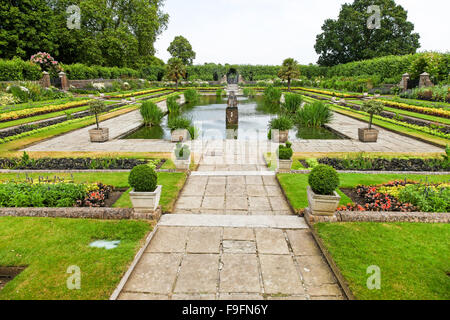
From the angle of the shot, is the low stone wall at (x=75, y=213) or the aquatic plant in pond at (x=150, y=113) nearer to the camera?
the low stone wall at (x=75, y=213)

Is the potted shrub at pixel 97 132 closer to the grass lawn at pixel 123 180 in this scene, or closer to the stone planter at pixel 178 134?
the stone planter at pixel 178 134

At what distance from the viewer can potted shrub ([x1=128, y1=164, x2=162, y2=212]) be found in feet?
15.2

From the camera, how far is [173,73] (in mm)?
41219

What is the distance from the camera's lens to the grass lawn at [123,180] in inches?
220

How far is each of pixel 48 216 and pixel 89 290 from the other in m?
2.43

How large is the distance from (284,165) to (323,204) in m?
2.69

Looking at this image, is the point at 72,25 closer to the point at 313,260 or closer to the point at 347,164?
the point at 347,164

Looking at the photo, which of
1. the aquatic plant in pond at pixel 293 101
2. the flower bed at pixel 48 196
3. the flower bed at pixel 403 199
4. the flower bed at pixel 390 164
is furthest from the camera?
the aquatic plant in pond at pixel 293 101

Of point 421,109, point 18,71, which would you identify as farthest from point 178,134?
point 18,71

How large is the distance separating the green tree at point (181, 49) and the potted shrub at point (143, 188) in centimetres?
6637

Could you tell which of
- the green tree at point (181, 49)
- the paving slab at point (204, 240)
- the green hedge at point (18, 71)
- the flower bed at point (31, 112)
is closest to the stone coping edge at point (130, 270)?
the paving slab at point (204, 240)

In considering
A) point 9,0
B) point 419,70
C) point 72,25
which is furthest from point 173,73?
point 419,70

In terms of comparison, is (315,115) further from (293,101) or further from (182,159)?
(182,159)

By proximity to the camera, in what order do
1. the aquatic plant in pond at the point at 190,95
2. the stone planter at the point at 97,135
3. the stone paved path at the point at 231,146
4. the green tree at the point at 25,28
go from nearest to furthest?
1. the stone paved path at the point at 231,146
2. the stone planter at the point at 97,135
3. the aquatic plant in pond at the point at 190,95
4. the green tree at the point at 25,28
